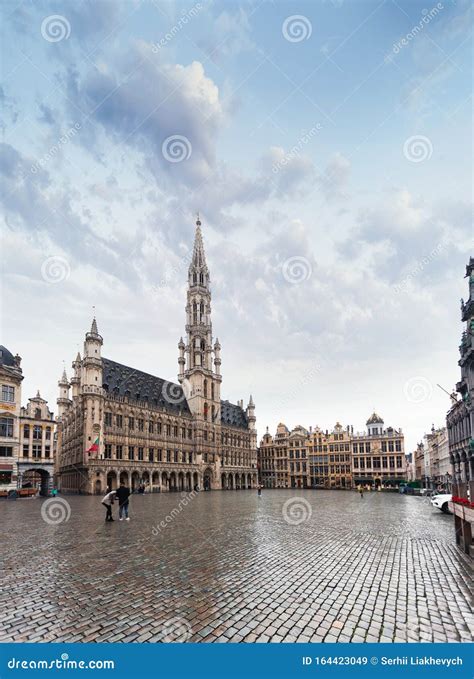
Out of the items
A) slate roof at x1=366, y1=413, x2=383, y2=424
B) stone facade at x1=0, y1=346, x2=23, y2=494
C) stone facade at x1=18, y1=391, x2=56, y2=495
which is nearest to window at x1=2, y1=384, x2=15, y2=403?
stone facade at x1=0, y1=346, x2=23, y2=494

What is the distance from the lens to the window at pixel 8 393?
44.1m

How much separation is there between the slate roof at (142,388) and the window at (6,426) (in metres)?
22.4

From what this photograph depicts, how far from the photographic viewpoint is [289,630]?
626 cm

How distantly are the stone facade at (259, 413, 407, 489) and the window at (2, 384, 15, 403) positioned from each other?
73.5 meters

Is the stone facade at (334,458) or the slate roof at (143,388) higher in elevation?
the slate roof at (143,388)

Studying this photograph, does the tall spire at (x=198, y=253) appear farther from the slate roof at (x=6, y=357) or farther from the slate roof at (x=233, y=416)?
the slate roof at (x=6, y=357)

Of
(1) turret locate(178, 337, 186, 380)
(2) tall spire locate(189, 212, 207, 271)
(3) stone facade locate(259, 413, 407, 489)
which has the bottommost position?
(3) stone facade locate(259, 413, 407, 489)

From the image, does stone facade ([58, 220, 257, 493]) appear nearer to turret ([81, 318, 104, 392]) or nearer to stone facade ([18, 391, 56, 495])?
turret ([81, 318, 104, 392])

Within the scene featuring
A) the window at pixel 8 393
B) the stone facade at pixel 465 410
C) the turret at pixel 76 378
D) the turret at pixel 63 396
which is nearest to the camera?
the stone facade at pixel 465 410

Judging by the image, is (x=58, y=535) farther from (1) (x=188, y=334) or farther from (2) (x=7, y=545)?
(1) (x=188, y=334)

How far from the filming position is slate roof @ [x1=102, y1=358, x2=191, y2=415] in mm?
69481

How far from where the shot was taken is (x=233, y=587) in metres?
8.55

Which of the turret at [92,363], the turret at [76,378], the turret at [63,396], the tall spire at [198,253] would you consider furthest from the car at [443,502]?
the tall spire at [198,253]

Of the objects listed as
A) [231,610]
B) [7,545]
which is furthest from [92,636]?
[7,545]
